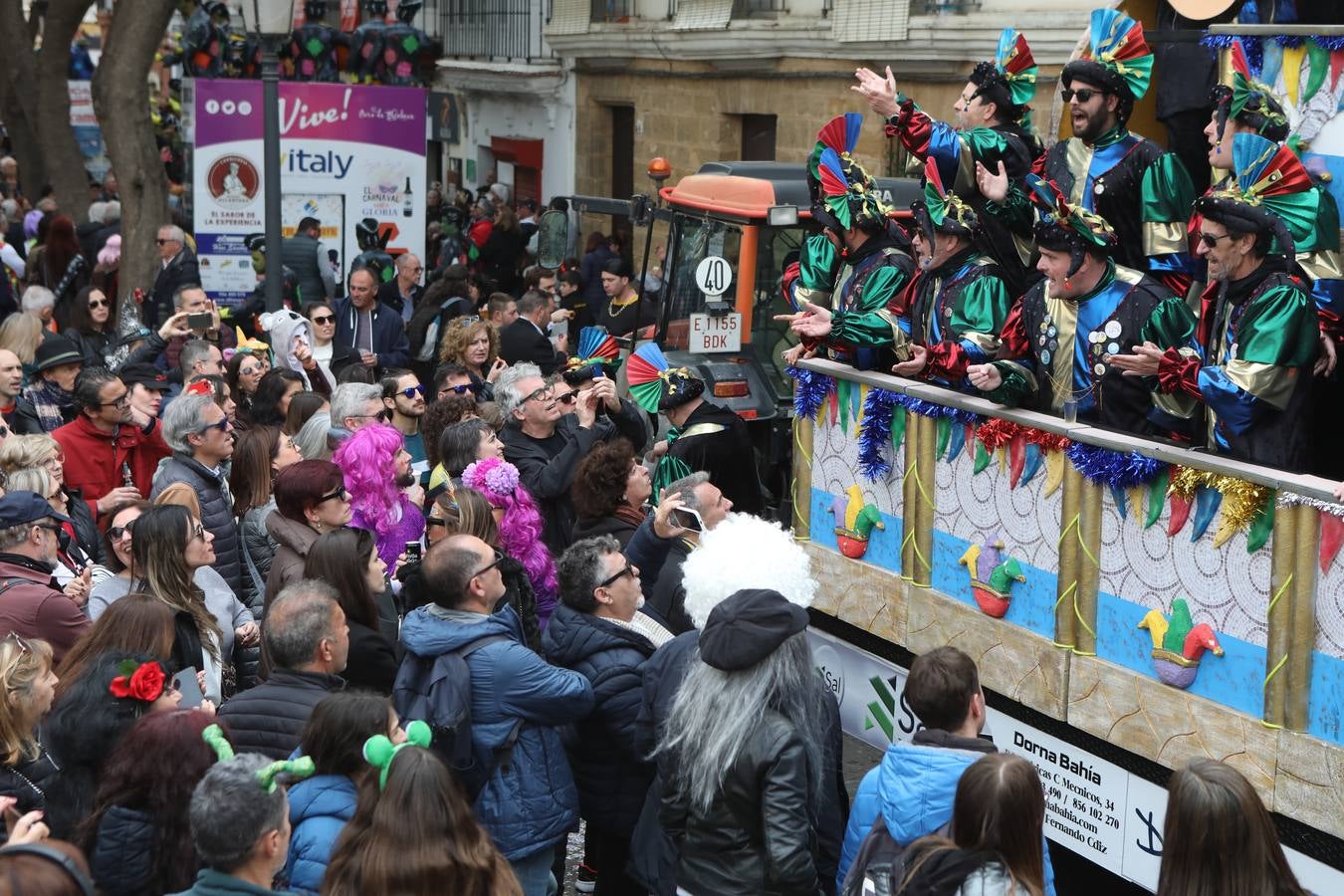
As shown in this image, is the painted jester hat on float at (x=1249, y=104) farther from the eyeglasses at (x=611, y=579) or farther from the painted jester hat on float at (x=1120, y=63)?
the eyeglasses at (x=611, y=579)

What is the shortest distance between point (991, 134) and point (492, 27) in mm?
20323

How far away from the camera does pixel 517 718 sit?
4910 millimetres

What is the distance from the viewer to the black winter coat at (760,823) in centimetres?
424

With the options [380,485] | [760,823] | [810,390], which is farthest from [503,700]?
[380,485]

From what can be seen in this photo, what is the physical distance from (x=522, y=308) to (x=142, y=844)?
7.75m

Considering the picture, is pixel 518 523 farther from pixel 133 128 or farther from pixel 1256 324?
pixel 133 128

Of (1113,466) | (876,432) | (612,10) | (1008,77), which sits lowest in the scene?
(876,432)

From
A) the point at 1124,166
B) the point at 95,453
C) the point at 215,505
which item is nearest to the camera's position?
the point at 1124,166

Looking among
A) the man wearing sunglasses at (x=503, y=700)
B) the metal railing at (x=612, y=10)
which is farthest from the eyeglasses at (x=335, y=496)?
the metal railing at (x=612, y=10)

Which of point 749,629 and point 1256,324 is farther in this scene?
point 1256,324

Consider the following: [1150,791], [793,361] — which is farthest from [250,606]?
[1150,791]

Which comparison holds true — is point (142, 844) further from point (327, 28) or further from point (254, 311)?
point (327, 28)

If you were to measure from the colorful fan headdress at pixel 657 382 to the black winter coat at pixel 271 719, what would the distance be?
3554 mm

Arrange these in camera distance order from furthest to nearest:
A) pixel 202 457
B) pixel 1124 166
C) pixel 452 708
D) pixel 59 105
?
pixel 59 105 < pixel 202 457 < pixel 1124 166 < pixel 452 708
